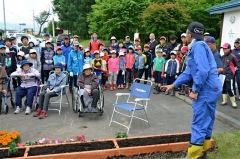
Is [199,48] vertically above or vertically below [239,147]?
above

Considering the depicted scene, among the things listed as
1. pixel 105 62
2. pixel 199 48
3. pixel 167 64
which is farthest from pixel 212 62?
pixel 105 62

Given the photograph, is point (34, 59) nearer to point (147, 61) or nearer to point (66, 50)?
point (66, 50)

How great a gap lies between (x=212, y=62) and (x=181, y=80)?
0.52m

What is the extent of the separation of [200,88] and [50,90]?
498 cm

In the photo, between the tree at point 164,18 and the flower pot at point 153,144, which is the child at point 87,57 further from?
the tree at point 164,18

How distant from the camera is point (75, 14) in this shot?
44.4 metres

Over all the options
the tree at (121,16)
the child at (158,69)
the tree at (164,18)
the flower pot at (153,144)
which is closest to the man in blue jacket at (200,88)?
the flower pot at (153,144)

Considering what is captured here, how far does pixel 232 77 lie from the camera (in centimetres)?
932

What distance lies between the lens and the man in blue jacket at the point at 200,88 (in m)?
4.73

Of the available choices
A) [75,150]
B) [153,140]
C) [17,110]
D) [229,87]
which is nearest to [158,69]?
[229,87]

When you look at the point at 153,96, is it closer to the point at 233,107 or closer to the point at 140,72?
the point at 140,72

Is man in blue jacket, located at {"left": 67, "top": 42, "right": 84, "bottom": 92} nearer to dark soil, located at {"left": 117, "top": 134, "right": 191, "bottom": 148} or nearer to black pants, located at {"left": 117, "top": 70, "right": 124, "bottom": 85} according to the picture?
black pants, located at {"left": 117, "top": 70, "right": 124, "bottom": 85}

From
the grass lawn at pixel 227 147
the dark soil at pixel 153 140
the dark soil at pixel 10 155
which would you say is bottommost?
the dark soil at pixel 10 155

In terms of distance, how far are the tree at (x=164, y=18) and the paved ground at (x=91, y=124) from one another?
1132 cm
